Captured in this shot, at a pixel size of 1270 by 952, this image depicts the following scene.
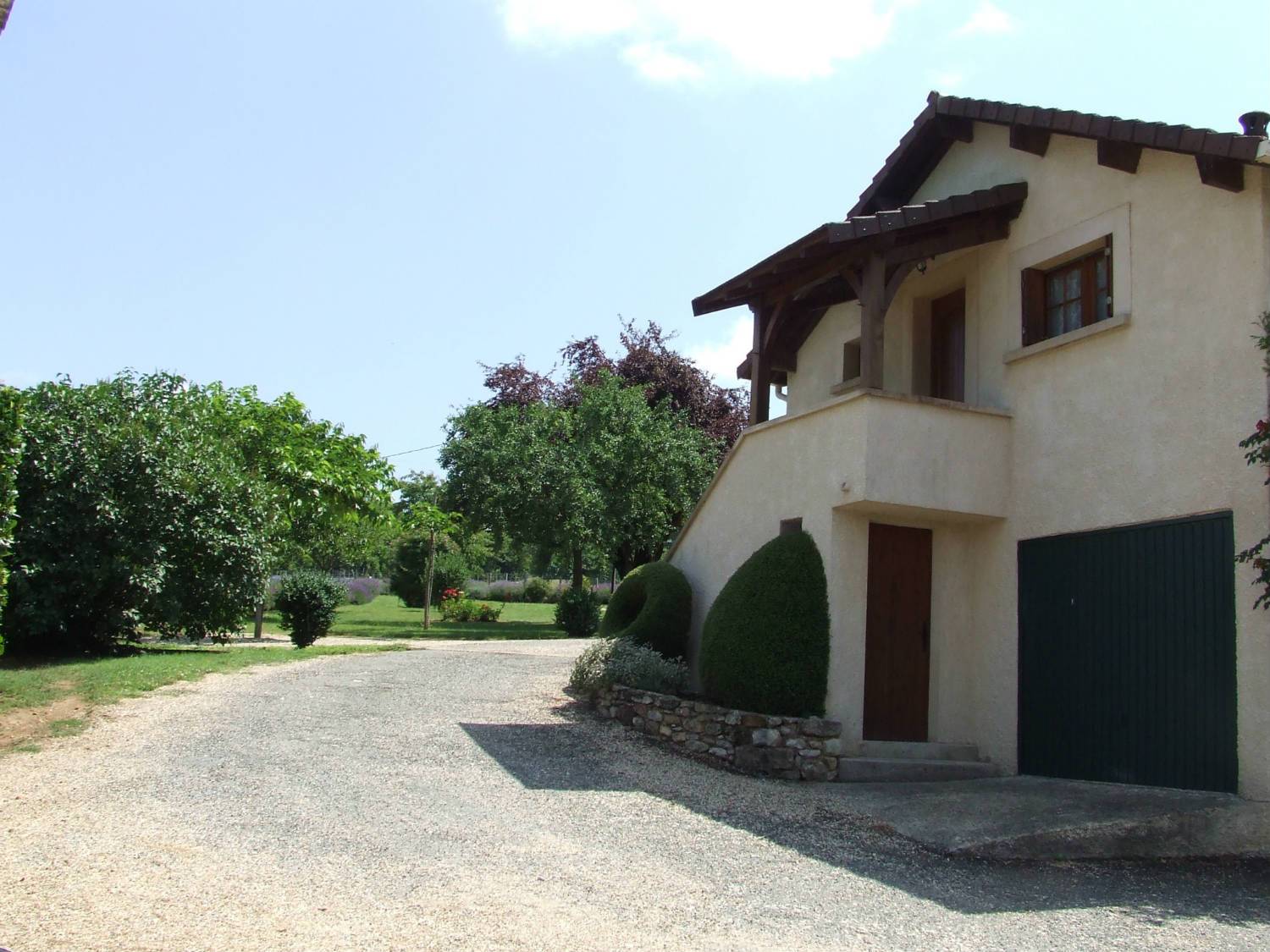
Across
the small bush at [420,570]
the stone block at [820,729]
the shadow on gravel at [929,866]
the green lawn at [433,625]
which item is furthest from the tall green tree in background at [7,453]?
the small bush at [420,570]

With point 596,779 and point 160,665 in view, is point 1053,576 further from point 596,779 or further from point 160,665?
point 160,665

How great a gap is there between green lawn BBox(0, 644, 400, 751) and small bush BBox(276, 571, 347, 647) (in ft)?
8.32

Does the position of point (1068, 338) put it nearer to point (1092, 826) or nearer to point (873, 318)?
point (873, 318)

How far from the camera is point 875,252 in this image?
1072 cm

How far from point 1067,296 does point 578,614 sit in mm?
17022

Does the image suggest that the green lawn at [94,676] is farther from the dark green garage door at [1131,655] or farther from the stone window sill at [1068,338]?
the stone window sill at [1068,338]

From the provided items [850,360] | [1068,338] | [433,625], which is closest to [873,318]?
[1068,338]

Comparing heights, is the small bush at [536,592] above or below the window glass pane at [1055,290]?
below

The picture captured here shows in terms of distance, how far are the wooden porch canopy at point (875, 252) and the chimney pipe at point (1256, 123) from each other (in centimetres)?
284

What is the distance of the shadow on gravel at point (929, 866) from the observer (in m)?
6.37

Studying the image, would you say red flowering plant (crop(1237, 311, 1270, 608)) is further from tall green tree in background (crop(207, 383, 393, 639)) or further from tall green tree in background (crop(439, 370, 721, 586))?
tall green tree in background (crop(439, 370, 721, 586))

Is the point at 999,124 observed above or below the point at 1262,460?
above

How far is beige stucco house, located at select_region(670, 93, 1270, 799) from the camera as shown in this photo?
8.51 m

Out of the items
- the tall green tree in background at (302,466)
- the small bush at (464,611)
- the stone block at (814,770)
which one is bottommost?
the stone block at (814,770)
